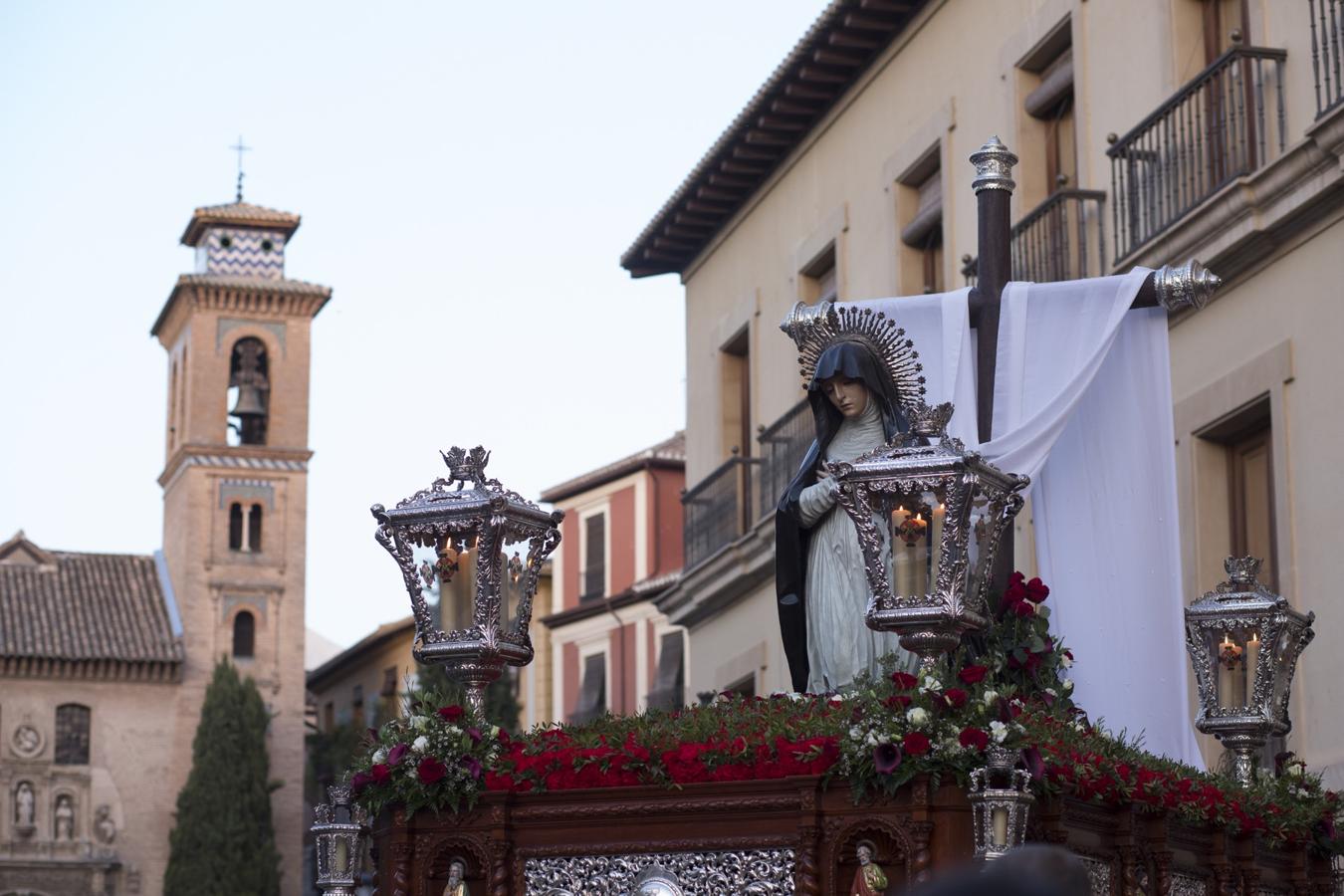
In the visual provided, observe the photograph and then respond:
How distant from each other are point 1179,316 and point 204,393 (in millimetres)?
40998

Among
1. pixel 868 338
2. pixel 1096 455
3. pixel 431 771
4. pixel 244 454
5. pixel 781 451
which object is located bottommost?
pixel 431 771

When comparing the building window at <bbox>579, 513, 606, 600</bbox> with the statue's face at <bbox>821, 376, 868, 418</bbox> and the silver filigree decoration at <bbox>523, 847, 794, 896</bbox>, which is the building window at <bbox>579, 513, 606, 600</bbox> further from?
the silver filigree decoration at <bbox>523, 847, 794, 896</bbox>

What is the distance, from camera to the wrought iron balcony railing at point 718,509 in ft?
69.1

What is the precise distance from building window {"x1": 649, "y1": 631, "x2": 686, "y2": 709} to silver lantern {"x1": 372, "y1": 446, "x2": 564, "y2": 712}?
26169mm

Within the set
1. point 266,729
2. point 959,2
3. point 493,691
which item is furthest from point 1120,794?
point 266,729

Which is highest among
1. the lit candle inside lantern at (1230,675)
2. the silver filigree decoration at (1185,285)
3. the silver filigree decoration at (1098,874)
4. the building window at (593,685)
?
the building window at (593,685)

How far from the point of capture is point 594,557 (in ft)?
139

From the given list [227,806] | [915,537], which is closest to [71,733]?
[227,806]

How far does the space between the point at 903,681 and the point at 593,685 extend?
35.0 metres

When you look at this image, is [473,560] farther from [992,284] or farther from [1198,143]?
[1198,143]

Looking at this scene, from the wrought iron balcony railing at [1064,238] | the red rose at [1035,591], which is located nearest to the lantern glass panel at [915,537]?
the red rose at [1035,591]

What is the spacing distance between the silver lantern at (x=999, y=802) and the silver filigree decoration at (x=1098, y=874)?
0.66 m

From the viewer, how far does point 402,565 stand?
793cm

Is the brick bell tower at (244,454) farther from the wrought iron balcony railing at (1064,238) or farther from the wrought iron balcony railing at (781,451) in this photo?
the wrought iron balcony railing at (1064,238)
